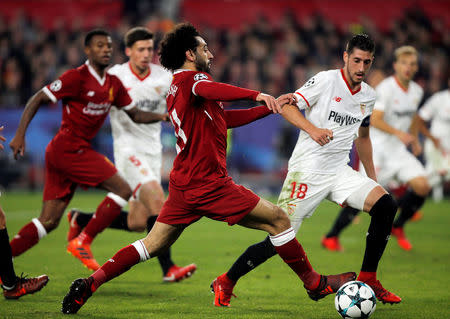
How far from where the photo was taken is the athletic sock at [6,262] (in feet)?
18.9

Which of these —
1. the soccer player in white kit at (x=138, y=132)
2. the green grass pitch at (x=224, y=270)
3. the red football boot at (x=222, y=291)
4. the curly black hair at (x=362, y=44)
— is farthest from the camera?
the soccer player in white kit at (x=138, y=132)

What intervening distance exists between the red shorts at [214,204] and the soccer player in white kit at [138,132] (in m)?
2.20

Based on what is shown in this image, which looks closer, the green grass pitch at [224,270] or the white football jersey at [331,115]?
the green grass pitch at [224,270]

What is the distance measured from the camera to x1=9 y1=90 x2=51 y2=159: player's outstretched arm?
6168mm

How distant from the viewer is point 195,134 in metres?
5.14

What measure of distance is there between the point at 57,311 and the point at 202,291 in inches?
61.6

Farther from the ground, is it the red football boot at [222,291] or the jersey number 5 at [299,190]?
the jersey number 5 at [299,190]

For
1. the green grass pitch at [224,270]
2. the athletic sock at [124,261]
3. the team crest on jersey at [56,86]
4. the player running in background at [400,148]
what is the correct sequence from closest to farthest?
the athletic sock at [124,261] < the green grass pitch at [224,270] < the team crest on jersey at [56,86] < the player running in background at [400,148]

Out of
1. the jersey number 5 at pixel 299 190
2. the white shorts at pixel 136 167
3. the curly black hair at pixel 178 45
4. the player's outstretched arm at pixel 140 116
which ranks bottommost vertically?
the white shorts at pixel 136 167

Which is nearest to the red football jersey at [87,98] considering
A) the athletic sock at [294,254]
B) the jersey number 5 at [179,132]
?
the jersey number 5 at [179,132]

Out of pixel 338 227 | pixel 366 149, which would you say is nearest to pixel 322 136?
pixel 366 149

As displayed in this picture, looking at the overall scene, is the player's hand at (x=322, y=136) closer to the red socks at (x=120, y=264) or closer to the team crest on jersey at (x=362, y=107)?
the team crest on jersey at (x=362, y=107)

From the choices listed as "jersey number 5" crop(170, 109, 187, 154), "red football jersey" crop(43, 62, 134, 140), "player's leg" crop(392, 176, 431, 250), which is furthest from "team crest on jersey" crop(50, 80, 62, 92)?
"player's leg" crop(392, 176, 431, 250)

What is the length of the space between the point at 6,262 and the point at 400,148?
6037mm
